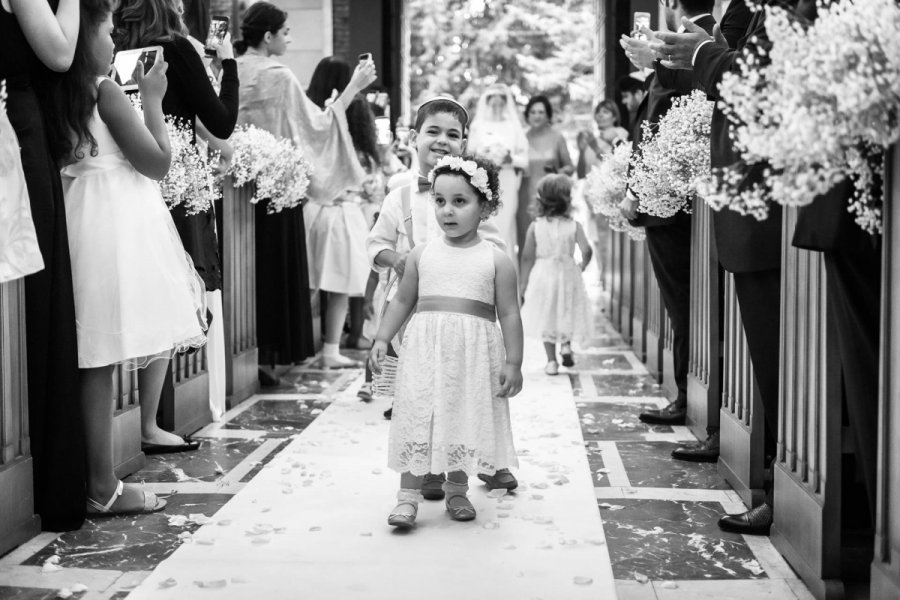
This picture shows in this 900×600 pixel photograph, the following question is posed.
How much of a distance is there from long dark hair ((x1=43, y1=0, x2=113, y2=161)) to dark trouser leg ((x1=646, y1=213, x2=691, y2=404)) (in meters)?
2.82

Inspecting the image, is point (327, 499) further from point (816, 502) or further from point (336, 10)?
point (336, 10)

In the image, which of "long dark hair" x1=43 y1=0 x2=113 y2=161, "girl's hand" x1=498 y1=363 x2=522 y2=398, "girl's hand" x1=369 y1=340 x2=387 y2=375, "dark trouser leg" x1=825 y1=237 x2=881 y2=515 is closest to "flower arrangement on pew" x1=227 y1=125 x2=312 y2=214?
"long dark hair" x1=43 y1=0 x2=113 y2=161

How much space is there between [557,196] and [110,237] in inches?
170

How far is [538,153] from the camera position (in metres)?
11.8

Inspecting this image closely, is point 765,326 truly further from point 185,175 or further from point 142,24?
point 142,24

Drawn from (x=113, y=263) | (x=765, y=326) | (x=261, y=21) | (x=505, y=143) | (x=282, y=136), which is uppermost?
(x=261, y=21)

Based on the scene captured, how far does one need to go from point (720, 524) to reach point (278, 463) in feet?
6.02

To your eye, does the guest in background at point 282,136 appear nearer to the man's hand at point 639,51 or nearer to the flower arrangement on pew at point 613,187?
the flower arrangement on pew at point 613,187

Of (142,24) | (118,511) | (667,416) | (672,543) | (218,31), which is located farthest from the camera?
(667,416)

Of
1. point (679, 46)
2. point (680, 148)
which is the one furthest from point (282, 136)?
point (679, 46)

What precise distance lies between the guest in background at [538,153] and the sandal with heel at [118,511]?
27.1 feet

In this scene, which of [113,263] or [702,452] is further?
[702,452]

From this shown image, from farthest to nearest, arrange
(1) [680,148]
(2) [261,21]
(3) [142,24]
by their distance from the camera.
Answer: (2) [261,21]
(3) [142,24]
(1) [680,148]

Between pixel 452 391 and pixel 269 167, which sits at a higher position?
pixel 269 167
